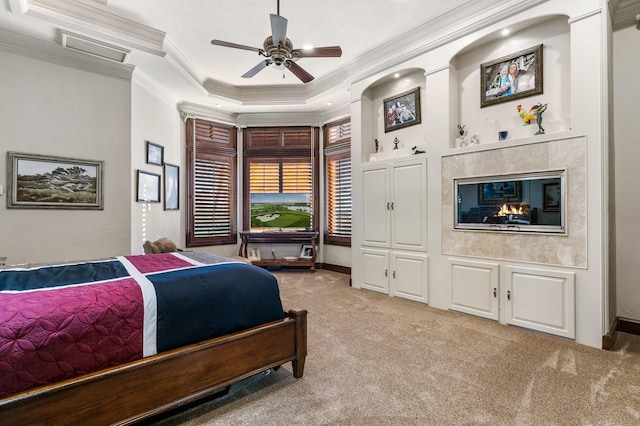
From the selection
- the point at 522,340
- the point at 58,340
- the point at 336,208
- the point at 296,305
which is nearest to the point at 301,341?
the point at 58,340

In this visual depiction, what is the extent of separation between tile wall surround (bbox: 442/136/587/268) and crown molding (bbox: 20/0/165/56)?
3.85 m

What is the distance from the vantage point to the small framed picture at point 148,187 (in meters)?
4.63

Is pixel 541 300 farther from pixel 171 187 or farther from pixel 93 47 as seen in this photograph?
pixel 93 47

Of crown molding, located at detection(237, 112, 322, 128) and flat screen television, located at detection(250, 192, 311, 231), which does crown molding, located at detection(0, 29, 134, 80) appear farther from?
flat screen television, located at detection(250, 192, 311, 231)

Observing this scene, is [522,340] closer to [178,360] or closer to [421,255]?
[421,255]

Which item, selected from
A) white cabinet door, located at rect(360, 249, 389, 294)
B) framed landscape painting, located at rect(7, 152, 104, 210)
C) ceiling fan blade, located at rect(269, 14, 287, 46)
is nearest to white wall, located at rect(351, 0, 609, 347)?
white cabinet door, located at rect(360, 249, 389, 294)

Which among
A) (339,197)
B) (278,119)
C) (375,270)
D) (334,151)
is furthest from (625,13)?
(278,119)

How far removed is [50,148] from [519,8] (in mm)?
5353

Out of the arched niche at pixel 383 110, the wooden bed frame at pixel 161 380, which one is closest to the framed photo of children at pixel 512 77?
the arched niche at pixel 383 110

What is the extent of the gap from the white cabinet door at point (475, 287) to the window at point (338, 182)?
2476mm

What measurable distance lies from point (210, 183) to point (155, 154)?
4.30 ft

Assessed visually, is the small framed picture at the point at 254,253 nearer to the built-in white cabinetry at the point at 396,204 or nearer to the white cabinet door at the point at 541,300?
the built-in white cabinetry at the point at 396,204

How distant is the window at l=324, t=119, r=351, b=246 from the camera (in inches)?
237

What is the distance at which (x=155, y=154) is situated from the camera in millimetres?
5043
